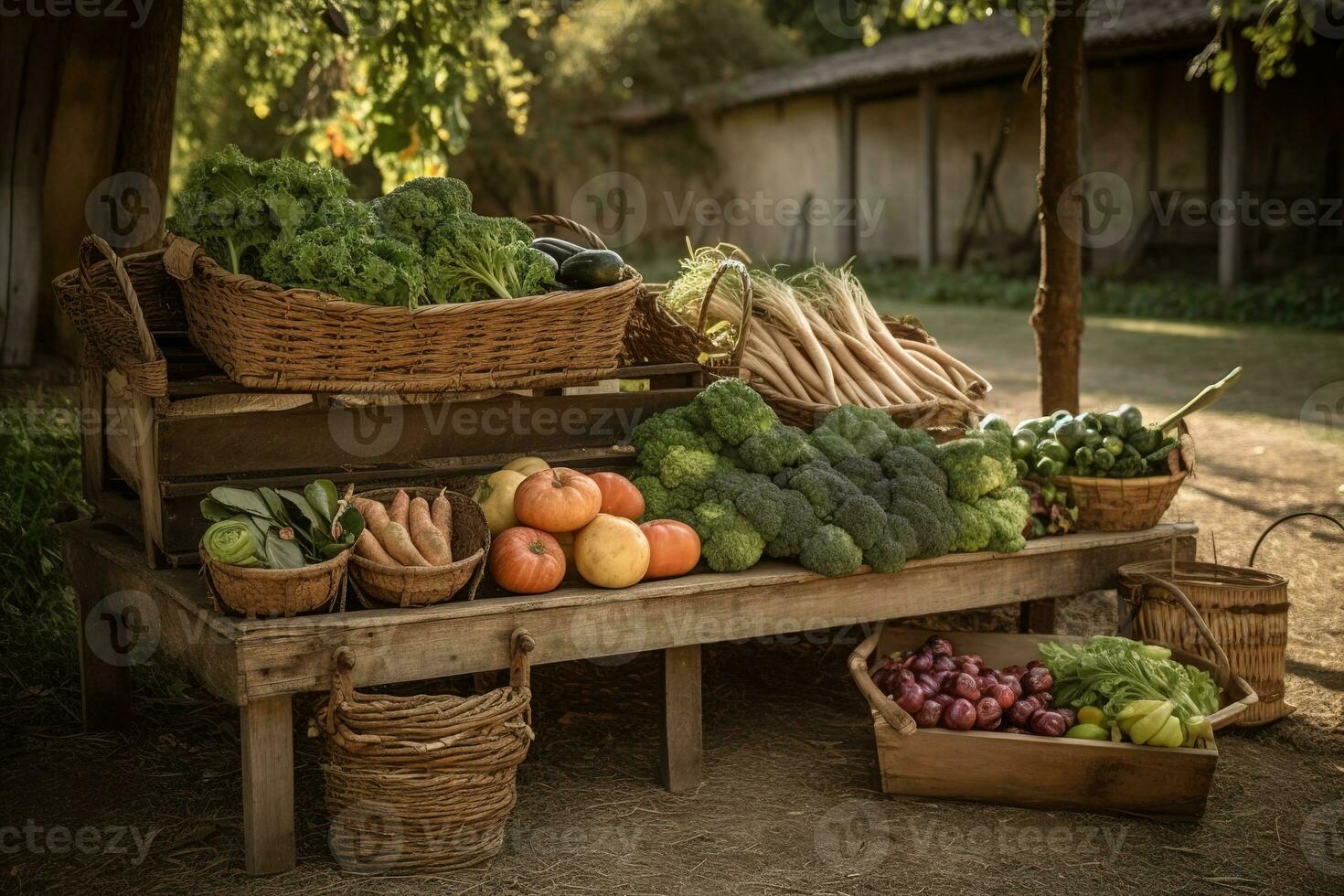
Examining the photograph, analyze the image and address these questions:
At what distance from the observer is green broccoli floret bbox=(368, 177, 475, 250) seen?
3.76m

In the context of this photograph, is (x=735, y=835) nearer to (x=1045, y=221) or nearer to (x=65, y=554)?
(x=65, y=554)

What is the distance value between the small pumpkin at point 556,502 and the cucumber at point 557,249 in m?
1.08

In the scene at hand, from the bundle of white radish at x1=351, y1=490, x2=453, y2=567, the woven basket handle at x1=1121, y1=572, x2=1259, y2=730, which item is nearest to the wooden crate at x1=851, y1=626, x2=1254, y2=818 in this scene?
the woven basket handle at x1=1121, y1=572, x2=1259, y2=730

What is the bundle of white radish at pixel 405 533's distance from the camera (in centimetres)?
326

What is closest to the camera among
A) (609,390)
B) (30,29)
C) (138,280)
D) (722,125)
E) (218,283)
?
(218,283)

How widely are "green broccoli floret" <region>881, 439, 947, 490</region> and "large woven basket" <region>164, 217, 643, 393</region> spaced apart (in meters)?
1.03

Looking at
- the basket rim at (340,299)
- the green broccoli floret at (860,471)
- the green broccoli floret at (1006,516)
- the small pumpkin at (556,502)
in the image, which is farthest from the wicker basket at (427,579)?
the green broccoli floret at (1006,516)

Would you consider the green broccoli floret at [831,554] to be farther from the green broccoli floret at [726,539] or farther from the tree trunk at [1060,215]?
the tree trunk at [1060,215]

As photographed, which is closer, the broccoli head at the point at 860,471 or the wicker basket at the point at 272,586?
the wicker basket at the point at 272,586

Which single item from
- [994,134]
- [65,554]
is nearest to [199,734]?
[65,554]

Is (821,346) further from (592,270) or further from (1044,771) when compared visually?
(1044,771)

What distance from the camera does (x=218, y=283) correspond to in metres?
3.34

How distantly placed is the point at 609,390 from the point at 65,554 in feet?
Result: 6.58

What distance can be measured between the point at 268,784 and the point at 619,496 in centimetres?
132
